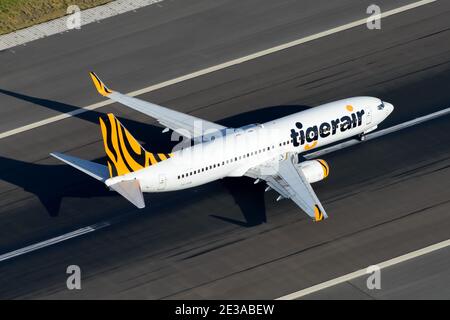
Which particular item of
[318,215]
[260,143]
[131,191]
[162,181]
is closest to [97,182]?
[162,181]

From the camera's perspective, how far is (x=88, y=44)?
117 metres

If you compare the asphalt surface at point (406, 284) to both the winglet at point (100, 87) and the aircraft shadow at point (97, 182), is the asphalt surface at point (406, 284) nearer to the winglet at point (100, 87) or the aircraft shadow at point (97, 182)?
the aircraft shadow at point (97, 182)

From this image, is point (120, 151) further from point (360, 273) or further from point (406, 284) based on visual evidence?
point (406, 284)

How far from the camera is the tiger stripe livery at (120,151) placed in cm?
9131

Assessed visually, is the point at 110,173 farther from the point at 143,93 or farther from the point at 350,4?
the point at 350,4

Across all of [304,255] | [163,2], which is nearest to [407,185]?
[304,255]

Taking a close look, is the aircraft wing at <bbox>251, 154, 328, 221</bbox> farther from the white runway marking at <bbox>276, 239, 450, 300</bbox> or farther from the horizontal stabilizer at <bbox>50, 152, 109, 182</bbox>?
the horizontal stabilizer at <bbox>50, 152, 109, 182</bbox>

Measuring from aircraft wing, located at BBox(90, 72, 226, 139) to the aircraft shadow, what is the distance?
2.72 metres

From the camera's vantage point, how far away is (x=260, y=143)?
9669 centimetres

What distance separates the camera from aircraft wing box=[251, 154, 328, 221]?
90.2 metres

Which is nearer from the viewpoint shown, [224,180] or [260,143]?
[260,143]

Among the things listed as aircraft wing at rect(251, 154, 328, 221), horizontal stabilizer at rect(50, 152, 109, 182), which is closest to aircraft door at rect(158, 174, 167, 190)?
horizontal stabilizer at rect(50, 152, 109, 182)

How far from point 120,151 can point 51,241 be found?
1048cm
